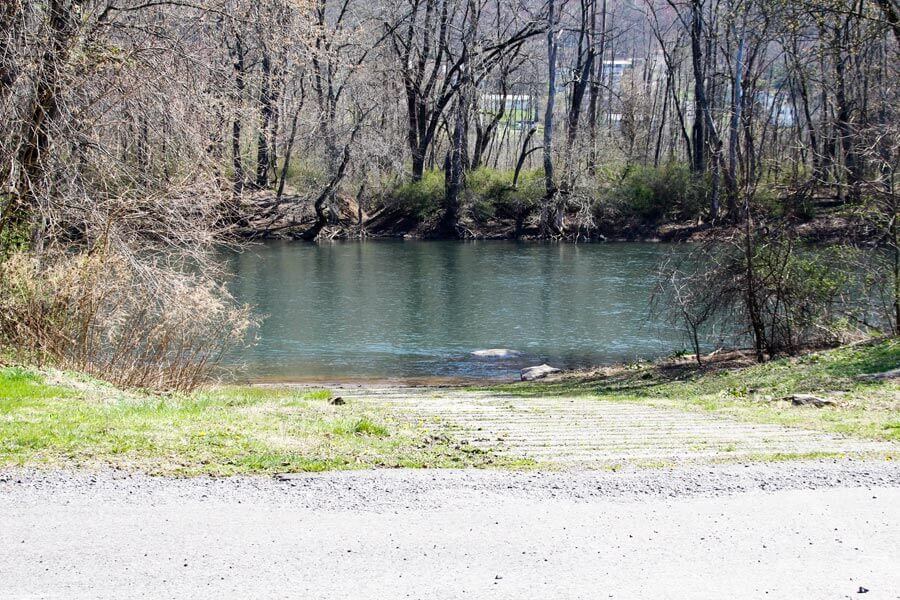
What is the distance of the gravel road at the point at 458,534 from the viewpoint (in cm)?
472

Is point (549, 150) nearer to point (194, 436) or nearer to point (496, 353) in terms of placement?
point (496, 353)

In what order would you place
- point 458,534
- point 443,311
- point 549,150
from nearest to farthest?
point 458,534
point 443,311
point 549,150

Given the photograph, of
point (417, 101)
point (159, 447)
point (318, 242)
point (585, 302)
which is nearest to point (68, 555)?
point (159, 447)

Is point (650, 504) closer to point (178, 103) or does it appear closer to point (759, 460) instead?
point (759, 460)

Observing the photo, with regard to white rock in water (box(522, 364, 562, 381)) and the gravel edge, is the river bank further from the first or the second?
white rock in water (box(522, 364, 562, 381))

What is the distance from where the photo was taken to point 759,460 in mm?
7184

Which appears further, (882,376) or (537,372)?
(537,372)

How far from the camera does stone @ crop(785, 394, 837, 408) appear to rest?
423 inches

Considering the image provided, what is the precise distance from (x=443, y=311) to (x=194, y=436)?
21.4m

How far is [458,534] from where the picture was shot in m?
5.45

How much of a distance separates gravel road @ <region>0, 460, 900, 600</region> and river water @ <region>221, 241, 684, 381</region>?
11.2m

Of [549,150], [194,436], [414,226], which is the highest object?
[549,150]

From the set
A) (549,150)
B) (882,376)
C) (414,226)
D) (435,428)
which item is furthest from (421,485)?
(414,226)

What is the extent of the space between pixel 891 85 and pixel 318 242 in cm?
3571
